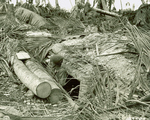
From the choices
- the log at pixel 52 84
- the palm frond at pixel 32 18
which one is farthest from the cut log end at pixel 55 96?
the palm frond at pixel 32 18

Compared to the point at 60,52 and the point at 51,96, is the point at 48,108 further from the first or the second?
the point at 60,52

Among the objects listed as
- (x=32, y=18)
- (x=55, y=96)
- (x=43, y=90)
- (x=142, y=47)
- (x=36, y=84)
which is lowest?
(x=55, y=96)

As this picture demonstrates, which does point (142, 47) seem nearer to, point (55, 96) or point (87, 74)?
point (87, 74)

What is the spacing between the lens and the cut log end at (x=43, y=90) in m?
4.43

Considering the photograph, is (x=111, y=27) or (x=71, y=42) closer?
(x=71, y=42)

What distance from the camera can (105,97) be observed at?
343cm

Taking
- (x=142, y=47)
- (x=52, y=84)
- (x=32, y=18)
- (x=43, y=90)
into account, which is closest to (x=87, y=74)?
(x=52, y=84)

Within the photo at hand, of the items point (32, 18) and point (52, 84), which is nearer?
point (52, 84)

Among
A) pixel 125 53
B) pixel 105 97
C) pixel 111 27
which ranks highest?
pixel 111 27

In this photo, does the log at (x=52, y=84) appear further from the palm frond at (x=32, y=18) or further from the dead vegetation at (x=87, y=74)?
the palm frond at (x=32, y=18)

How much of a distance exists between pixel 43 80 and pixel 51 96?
1.11 ft

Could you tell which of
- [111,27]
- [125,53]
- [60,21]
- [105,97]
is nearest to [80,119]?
[105,97]

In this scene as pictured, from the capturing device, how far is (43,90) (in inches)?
177

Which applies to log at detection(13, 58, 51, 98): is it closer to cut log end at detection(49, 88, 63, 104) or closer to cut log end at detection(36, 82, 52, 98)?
cut log end at detection(36, 82, 52, 98)
